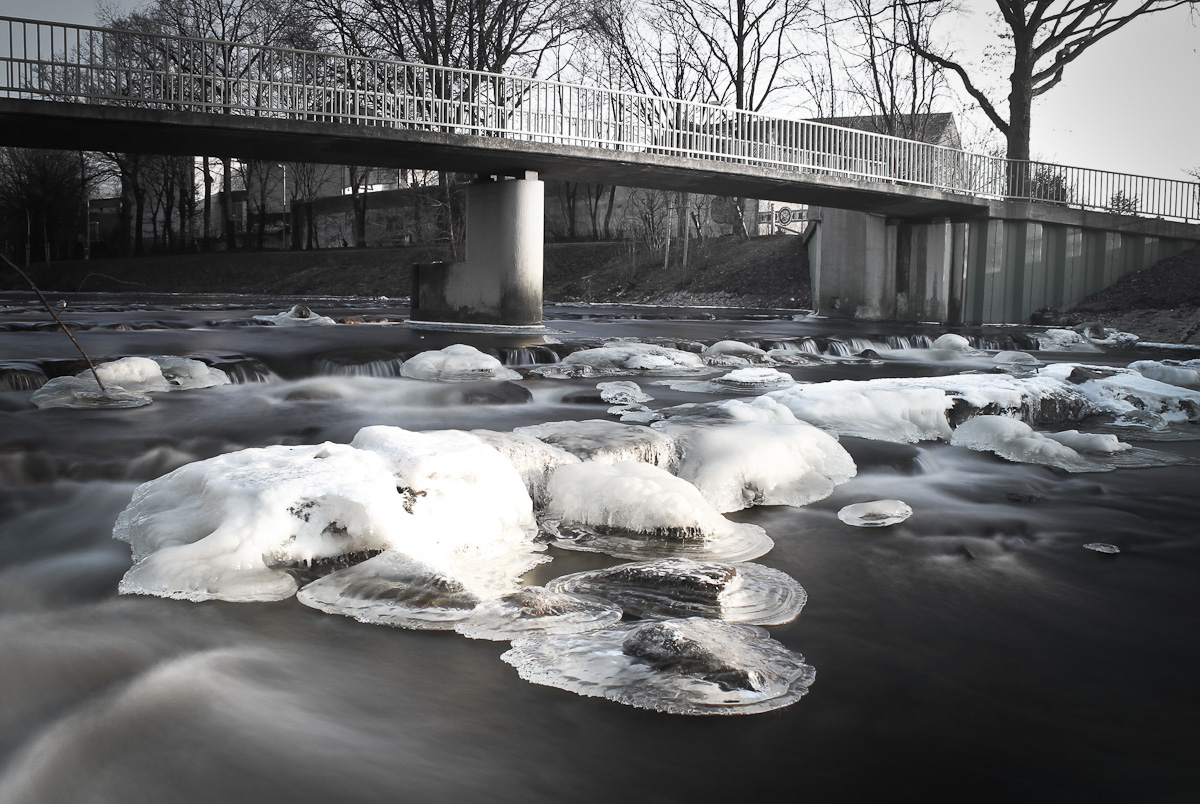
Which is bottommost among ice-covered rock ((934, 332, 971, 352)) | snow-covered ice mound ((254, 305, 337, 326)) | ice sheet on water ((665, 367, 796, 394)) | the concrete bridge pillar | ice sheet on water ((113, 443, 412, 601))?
ice sheet on water ((113, 443, 412, 601))

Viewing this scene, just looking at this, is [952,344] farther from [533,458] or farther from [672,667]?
[672,667]

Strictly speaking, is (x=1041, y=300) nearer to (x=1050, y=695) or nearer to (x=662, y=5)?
(x=662, y=5)

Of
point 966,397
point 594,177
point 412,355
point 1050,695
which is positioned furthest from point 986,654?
point 594,177

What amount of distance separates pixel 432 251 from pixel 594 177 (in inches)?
1082

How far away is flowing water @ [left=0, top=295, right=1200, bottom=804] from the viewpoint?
279 centimetres

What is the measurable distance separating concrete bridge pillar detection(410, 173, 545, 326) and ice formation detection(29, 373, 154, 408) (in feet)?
34.3

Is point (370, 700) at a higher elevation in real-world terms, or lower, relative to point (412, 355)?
lower

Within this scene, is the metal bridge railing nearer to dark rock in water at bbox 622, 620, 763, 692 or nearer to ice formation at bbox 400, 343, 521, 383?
ice formation at bbox 400, 343, 521, 383

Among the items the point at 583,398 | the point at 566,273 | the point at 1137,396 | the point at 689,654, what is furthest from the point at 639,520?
the point at 566,273

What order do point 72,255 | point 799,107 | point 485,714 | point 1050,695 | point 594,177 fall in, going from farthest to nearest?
point 72,255, point 799,107, point 594,177, point 1050,695, point 485,714

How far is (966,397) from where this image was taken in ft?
31.2

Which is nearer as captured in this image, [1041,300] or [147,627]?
Answer: [147,627]

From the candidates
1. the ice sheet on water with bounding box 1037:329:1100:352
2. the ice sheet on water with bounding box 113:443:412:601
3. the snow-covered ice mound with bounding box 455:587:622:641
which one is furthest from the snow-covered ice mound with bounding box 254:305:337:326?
the snow-covered ice mound with bounding box 455:587:622:641

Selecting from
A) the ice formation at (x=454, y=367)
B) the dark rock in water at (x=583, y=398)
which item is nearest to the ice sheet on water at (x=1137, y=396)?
the dark rock in water at (x=583, y=398)
